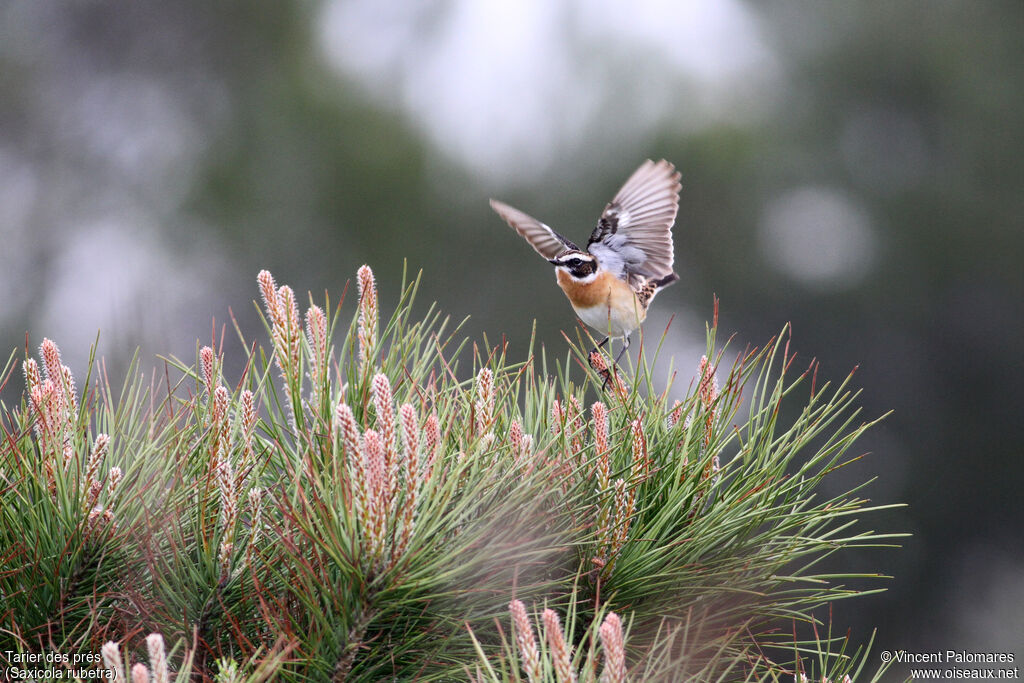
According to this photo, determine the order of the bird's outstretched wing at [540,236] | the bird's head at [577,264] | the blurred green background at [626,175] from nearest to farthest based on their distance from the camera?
1. the bird's outstretched wing at [540,236]
2. the bird's head at [577,264]
3. the blurred green background at [626,175]

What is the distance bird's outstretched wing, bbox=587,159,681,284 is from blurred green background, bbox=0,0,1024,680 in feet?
15.4

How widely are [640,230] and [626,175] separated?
548 cm

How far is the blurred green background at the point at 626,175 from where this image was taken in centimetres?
720

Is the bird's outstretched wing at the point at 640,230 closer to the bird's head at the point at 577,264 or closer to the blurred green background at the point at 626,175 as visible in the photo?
the bird's head at the point at 577,264

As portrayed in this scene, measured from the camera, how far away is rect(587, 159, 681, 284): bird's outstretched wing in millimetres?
1872

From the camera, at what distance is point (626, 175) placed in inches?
287

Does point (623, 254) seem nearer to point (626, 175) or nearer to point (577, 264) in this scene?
point (577, 264)

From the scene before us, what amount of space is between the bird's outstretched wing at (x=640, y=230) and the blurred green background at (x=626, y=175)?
15.4 feet

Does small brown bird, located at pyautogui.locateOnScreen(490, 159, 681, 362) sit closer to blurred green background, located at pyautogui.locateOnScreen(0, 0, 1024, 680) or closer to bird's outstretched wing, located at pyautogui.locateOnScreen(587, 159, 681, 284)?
bird's outstretched wing, located at pyautogui.locateOnScreen(587, 159, 681, 284)

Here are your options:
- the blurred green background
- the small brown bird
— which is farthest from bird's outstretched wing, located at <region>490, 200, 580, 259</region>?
the blurred green background

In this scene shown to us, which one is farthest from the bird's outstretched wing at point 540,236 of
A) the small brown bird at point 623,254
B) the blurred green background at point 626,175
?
the blurred green background at point 626,175

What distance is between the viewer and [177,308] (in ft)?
→ 20.5

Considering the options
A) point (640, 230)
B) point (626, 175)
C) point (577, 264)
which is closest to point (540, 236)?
point (577, 264)

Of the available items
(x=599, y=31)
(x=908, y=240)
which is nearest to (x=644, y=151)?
(x=599, y=31)
